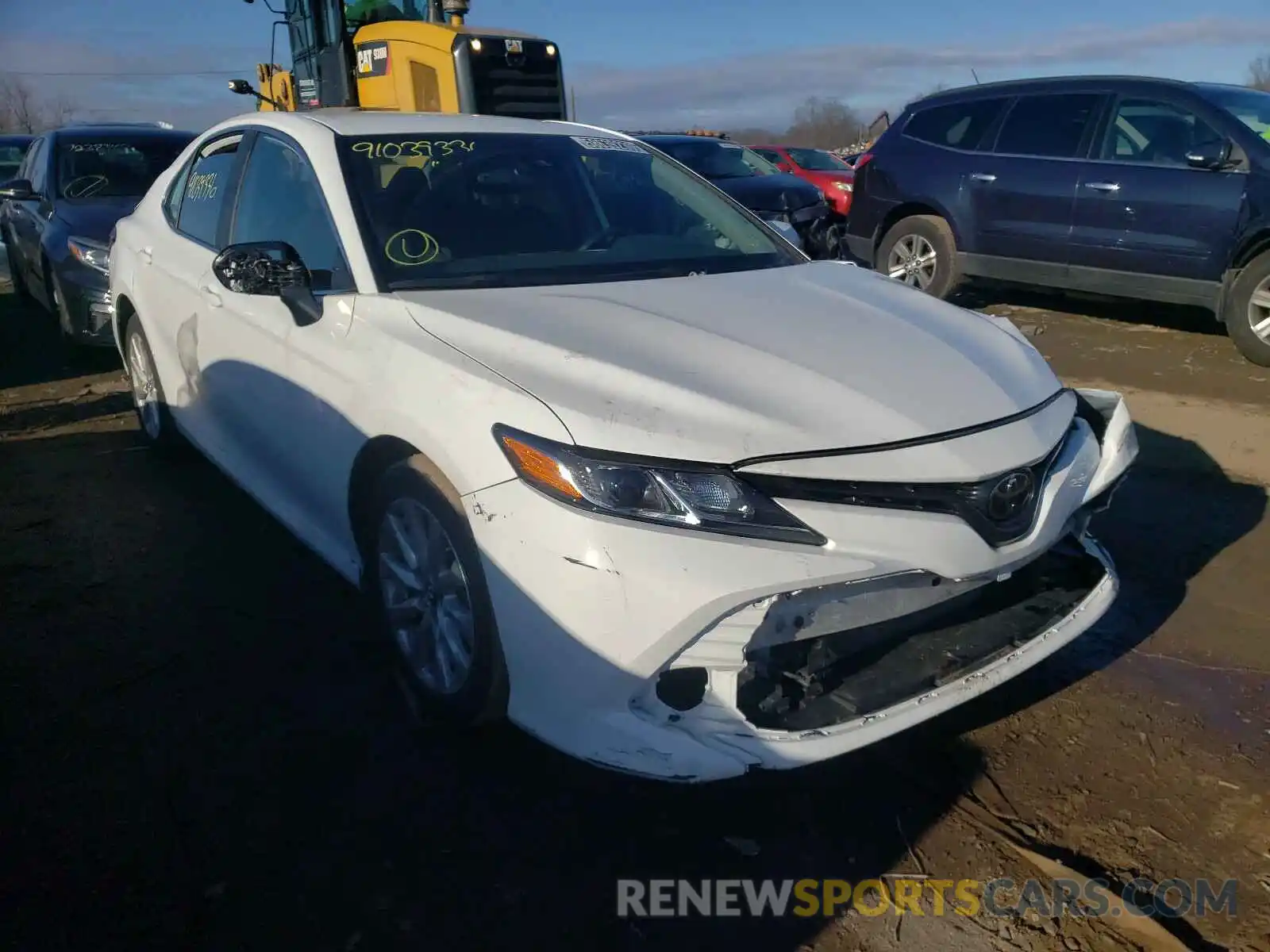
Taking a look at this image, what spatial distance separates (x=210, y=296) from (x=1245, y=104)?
702 cm

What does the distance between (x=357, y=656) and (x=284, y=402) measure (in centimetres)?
87

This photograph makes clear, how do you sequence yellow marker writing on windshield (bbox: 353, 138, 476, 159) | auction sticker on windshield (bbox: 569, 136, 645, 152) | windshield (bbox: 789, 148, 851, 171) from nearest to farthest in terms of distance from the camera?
yellow marker writing on windshield (bbox: 353, 138, 476, 159)
auction sticker on windshield (bbox: 569, 136, 645, 152)
windshield (bbox: 789, 148, 851, 171)

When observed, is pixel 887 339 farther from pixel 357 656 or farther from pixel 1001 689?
pixel 357 656

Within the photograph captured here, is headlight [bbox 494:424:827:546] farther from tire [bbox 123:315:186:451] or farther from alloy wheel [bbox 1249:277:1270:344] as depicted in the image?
alloy wheel [bbox 1249:277:1270:344]

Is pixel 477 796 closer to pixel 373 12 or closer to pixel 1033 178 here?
pixel 1033 178

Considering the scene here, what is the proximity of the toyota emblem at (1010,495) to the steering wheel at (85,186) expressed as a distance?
24.6 feet

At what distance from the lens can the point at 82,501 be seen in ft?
15.5

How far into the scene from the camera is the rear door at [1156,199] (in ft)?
22.6

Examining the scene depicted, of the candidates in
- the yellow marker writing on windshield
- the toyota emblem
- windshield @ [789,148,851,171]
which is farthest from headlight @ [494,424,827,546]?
windshield @ [789,148,851,171]

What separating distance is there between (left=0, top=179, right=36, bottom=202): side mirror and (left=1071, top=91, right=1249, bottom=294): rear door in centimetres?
759

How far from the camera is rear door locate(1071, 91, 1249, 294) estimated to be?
6.90m

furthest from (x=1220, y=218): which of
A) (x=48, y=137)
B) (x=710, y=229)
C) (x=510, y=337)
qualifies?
(x=48, y=137)

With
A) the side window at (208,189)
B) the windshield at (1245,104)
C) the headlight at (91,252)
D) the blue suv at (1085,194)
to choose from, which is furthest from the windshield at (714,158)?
the side window at (208,189)

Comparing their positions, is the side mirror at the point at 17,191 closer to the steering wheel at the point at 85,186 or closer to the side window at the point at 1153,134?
the steering wheel at the point at 85,186
